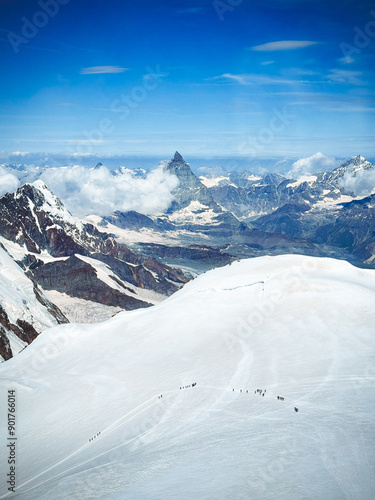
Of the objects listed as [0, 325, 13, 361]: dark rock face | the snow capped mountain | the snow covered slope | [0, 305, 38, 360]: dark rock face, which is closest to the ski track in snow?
the snow covered slope

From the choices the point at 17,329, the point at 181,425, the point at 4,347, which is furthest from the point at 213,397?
the point at 17,329

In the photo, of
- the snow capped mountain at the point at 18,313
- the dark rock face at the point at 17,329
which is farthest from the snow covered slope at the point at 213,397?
the snow capped mountain at the point at 18,313

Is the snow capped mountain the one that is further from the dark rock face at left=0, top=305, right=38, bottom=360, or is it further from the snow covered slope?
the snow covered slope

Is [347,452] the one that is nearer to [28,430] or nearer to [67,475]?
[67,475]

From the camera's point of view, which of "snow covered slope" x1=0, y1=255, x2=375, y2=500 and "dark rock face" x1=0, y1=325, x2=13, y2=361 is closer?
"snow covered slope" x1=0, y1=255, x2=375, y2=500

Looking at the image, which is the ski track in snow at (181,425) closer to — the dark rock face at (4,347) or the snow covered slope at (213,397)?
the snow covered slope at (213,397)

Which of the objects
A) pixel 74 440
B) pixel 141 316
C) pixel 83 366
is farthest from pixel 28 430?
pixel 141 316
